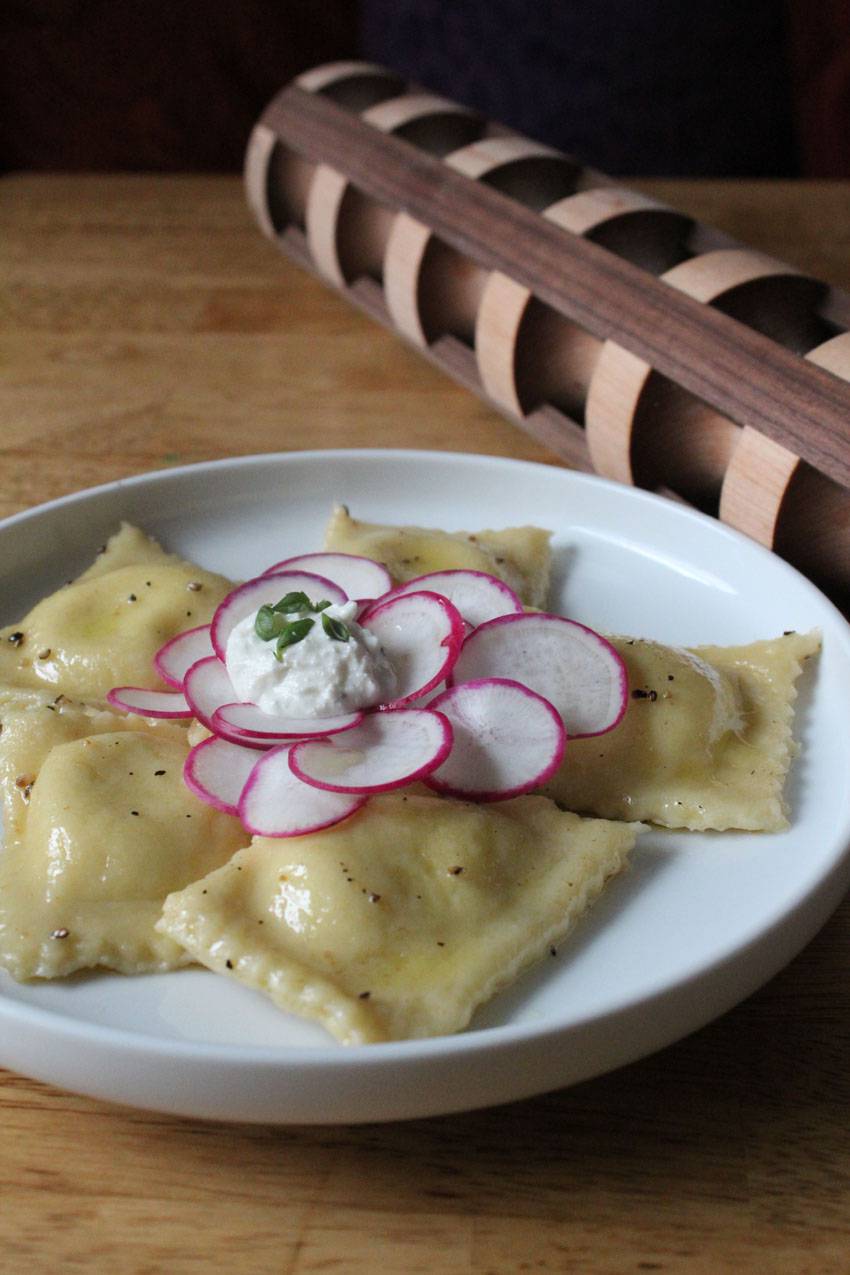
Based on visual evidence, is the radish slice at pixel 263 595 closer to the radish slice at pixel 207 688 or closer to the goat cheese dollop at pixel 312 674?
the radish slice at pixel 207 688

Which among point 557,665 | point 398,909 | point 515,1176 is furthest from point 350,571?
point 515,1176

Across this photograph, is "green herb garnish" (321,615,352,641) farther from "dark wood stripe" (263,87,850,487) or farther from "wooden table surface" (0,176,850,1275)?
"dark wood stripe" (263,87,850,487)

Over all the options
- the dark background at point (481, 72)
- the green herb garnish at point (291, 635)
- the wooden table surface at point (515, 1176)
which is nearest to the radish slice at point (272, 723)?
the green herb garnish at point (291, 635)

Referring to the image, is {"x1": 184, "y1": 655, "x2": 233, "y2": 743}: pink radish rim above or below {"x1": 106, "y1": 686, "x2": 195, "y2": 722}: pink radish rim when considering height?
above

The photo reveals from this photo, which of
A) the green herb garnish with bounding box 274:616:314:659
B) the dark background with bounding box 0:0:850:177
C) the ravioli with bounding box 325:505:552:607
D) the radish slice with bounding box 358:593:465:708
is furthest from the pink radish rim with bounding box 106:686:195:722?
the dark background with bounding box 0:0:850:177

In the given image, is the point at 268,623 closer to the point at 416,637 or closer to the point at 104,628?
the point at 416,637

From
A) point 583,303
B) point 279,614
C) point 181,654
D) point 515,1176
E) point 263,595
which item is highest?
point 583,303

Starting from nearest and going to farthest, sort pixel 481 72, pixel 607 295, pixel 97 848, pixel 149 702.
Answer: pixel 97 848 < pixel 149 702 < pixel 607 295 < pixel 481 72
